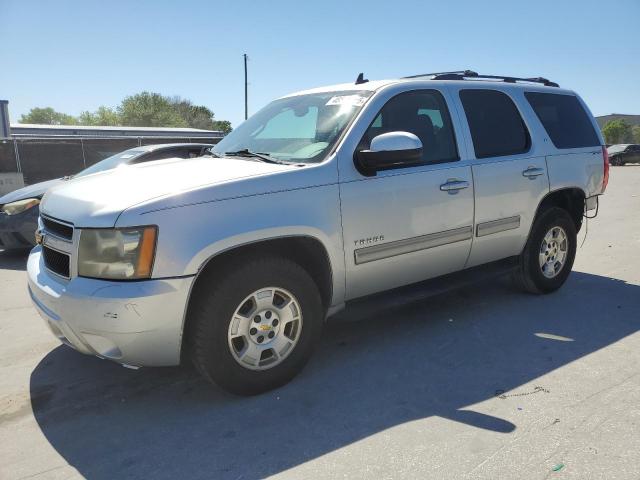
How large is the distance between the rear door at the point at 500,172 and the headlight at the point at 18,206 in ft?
18.8

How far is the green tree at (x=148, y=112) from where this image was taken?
6738cm

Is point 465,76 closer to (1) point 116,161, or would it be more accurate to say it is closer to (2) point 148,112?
(1) point 116,161

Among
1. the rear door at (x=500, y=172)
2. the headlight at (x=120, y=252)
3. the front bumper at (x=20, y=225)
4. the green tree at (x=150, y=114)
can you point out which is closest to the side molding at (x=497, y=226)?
the rear door at (x=500, y=172)

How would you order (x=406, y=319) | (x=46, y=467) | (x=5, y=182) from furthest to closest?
1. (x=5, y=182)
2. (x=406, y=319)
3. (x=46, y=467)

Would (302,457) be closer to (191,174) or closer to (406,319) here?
(191,174)

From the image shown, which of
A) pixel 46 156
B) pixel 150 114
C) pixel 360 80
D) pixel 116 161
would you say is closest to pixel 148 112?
pixel 150 114

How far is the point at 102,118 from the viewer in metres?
74.8

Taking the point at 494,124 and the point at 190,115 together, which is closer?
the point at 494,124

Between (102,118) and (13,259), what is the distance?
7480 centimetres

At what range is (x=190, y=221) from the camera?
2748 millimetres

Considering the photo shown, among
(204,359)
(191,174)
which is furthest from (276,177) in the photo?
(204,359)

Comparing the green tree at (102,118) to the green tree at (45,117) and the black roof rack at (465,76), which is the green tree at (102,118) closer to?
the green tree at (45,117)

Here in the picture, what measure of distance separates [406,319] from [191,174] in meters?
2.32

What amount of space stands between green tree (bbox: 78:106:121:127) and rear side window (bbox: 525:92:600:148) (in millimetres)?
75012
